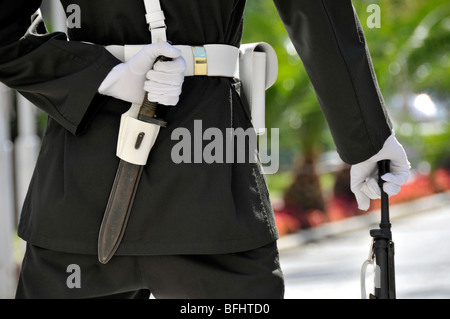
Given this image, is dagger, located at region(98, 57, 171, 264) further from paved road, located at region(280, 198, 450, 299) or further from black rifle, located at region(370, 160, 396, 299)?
paved road, located at region(280, 198, 450, 299)

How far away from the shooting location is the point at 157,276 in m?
1.65

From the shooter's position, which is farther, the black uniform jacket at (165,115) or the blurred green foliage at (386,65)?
the blurred green foliage at (386,65)

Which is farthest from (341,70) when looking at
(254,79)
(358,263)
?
(358,263)

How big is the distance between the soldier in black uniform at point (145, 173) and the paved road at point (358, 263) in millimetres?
4895

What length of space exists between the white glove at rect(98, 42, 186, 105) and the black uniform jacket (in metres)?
0.04

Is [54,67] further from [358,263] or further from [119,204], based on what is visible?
[358,263]

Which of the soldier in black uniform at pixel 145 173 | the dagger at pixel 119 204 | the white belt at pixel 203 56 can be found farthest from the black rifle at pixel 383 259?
the dagger at pixel 119 204

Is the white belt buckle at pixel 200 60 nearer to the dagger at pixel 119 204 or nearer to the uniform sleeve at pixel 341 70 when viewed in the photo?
the dagger at pixel 119 204

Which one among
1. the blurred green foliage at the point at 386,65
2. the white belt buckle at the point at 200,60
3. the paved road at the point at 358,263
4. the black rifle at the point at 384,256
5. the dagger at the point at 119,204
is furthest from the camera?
the blurred green foliage at the point at 386,65

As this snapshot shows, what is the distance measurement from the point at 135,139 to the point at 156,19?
0.85 feet

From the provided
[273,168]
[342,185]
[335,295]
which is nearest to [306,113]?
[342,185]

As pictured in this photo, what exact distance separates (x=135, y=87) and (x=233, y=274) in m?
0.44

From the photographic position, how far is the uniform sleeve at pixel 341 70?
1.78 m

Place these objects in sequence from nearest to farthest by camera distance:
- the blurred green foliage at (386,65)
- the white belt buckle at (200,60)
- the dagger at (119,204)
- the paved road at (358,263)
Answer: the dagger at (119,204), the white belt buckle at (200,60), the paved road at (358,263), the blurred green foliage at (386,65)
